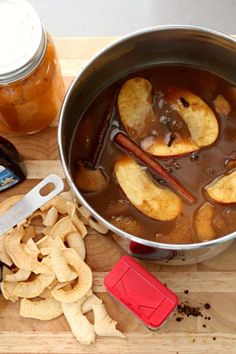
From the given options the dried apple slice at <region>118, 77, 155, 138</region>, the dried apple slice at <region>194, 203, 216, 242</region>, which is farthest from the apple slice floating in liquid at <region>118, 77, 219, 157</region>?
the dried apple slice at <region>194, 203, 216, 242</region>

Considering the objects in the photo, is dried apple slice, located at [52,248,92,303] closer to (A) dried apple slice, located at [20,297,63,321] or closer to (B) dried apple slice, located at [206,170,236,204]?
(A) dried apple slice, located at [20,297,63,321]

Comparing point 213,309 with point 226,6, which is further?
point 226,6

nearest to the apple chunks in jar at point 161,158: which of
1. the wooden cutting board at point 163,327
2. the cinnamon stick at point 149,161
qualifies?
the cinnamon stick at point 149,161

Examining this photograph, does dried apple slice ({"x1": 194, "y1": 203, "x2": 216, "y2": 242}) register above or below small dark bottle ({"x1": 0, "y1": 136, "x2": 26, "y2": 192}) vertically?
above

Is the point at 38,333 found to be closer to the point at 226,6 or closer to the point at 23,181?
the point at 23,181

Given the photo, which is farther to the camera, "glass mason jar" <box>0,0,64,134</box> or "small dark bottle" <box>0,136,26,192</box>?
"small dark bottle" <box>0,136,26,192</box>

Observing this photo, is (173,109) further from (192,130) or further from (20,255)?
(20,255)

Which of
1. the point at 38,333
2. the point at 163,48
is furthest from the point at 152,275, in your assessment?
the point at 163,48

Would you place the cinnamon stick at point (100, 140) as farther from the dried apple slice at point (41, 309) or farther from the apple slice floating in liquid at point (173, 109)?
the dried apple slice at point (41, 309)
